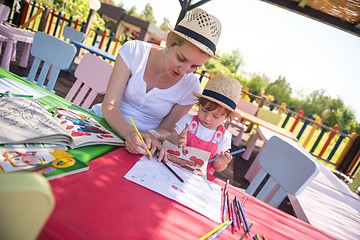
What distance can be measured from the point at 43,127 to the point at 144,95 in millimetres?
736

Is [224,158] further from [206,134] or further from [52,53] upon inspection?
[52,53]

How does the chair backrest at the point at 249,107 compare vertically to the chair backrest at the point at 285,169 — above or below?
above

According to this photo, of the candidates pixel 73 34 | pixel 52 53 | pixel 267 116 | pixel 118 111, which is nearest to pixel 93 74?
pixel 52 53

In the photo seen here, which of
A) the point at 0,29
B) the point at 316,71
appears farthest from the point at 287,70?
the point at 0,29

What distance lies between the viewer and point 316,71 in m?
38.8

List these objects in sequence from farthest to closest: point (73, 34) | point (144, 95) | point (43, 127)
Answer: point (73, 34), point (144, 95), point (43, 127)

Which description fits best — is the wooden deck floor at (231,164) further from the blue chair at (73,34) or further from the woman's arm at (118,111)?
the woman's arm at (118,111)

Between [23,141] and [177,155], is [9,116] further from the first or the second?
[177,155]

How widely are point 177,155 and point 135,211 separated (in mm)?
551

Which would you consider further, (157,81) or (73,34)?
(73,34)

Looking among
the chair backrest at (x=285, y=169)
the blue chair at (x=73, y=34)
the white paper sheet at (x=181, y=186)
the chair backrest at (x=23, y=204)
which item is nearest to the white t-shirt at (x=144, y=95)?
the white paper sheet at (x=181, y=186)

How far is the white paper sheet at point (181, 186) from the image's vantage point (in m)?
0.76

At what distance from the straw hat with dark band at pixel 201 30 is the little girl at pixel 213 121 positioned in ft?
0.85

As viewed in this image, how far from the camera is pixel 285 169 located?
1.48 meters
